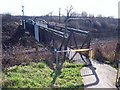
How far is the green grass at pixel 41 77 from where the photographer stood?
5.21m

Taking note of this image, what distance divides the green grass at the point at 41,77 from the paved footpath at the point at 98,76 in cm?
23

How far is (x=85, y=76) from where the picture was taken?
6.20 meters

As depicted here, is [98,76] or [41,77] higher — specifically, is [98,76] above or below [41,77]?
below

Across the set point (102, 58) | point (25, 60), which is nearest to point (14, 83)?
point (25, 60)

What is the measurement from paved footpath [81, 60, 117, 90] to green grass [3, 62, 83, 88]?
234mm

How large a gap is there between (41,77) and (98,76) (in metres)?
1.86

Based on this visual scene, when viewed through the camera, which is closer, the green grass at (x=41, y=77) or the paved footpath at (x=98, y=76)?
the green grass at (x=41, y=77)

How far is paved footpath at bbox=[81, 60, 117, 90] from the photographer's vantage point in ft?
18.5

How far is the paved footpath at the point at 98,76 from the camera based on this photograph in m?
5.63

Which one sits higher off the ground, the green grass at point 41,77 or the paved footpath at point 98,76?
the green grass at point 41,77

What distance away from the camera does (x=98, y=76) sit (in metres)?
6.32

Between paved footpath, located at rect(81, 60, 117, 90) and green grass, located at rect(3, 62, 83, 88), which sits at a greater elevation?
green grass, located at rect(3, 62, 83, 88)

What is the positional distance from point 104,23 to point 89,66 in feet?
102

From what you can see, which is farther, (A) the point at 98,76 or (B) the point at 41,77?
(A) the point at 98,76
